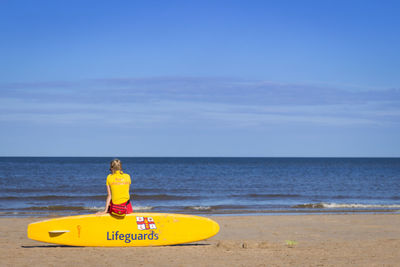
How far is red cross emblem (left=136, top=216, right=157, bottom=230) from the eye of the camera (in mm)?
9305

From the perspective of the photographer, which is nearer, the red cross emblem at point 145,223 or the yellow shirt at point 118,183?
the yellow shirt at point 118,183

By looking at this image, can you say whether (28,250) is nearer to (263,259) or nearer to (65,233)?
(65,233)

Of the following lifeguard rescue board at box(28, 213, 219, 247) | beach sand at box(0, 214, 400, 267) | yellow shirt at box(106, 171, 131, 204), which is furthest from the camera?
lifeguard rescue board at box(28, 213, 219, 247)

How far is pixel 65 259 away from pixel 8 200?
17.3m

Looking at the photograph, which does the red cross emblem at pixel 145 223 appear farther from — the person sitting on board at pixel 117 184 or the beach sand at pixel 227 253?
the person sitting on board at pixel 117 184

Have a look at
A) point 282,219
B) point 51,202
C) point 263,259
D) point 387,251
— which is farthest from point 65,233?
point 51,202

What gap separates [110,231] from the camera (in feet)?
30.2

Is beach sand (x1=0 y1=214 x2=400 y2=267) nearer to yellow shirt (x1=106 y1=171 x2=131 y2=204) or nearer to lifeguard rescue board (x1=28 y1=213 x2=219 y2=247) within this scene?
lifeguard rescue board (x1=28 y1=213 x2=219 y2=247)

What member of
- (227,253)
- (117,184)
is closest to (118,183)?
(117,184)

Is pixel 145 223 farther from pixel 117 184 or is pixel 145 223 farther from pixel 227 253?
pixel 227 253

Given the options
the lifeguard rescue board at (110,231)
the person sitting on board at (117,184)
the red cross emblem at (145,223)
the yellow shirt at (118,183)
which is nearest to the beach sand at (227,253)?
the lifeguard rescue board at (110,231)

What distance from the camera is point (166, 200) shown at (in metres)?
24.9

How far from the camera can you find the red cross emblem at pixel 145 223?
930 centimetres

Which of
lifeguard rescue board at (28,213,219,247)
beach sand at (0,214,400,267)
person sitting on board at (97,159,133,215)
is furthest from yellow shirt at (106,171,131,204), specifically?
beach sand at (0,214,400,267)
